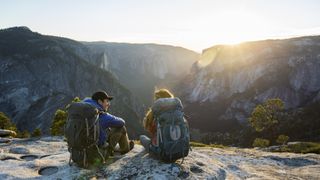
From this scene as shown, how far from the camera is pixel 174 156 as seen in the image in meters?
10.6

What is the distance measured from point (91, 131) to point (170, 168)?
258cm

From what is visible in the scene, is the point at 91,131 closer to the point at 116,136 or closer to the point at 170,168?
the point at 116,136

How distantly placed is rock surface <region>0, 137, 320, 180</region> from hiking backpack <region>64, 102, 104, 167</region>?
479mm

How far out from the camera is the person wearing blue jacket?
36.5 ft

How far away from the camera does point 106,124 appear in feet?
36.7

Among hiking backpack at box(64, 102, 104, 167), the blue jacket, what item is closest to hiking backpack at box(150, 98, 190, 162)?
the blue jacket

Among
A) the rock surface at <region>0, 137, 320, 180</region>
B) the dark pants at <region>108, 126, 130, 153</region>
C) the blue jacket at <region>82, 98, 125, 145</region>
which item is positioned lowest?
the rock surface at <region>0, 137, 320, 180</region>

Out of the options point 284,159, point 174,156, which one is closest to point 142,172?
point 174,156

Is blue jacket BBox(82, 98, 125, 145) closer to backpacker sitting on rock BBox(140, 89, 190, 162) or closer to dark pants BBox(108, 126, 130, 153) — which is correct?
dark pants BBox(108, 126, 130, 153)

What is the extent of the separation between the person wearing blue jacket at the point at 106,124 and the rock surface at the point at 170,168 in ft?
2.06

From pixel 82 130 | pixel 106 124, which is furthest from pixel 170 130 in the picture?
pixel 82 130

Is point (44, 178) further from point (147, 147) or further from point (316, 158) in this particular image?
point (316, 158)

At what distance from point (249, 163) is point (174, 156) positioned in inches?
170

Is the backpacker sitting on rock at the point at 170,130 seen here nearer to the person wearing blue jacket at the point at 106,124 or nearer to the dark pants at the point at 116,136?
the person wearing blue jacket at the point at 106,124
